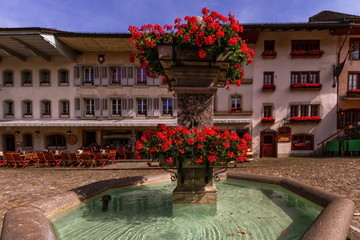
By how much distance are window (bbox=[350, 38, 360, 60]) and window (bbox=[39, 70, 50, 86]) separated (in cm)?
2757

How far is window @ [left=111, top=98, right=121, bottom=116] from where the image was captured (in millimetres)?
18547

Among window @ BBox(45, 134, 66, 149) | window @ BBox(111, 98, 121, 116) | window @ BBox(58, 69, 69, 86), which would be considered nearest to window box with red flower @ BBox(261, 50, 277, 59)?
window @ BBox(111, 98, 121, 116)

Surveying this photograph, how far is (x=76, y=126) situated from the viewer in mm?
17656

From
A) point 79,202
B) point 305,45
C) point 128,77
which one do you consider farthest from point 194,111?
point 305,45

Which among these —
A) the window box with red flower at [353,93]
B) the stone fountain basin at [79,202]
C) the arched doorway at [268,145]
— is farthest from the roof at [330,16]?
the stone fountain basin at [79,202]

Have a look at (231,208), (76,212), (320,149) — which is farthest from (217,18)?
(320,149)

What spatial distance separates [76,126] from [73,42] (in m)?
7.11

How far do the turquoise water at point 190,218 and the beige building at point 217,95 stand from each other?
1388 centimetres

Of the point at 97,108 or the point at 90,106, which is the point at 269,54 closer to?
the point at 97,108

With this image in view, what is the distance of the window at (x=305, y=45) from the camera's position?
18281mm

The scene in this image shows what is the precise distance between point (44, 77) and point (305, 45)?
2418cm

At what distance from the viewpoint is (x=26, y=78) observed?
18891 mm

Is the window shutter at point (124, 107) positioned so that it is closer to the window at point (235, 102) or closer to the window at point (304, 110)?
the window at point (235, 102)

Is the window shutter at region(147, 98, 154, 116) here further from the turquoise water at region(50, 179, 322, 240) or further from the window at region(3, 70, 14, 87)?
the turquoise water at region(50, 179, 322, 240)
